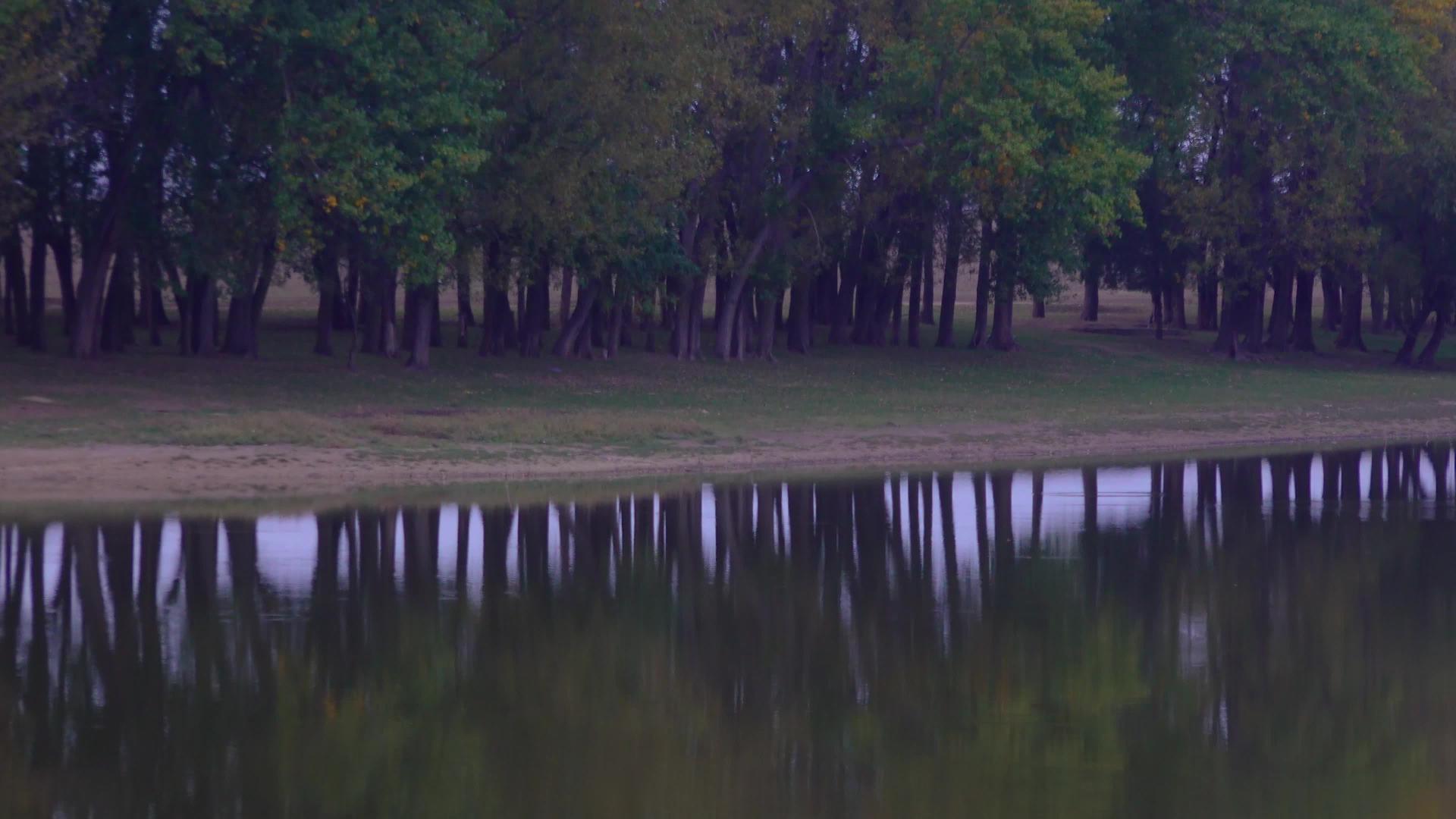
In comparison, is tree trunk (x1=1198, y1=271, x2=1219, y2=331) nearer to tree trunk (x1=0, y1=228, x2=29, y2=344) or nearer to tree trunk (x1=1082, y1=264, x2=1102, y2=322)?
tree trunk (x1=1082, y1=264, x2=1102, y2=322)

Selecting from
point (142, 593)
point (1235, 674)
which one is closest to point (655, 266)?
point (142, 593)

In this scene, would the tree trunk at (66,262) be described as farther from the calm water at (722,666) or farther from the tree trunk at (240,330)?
the calm water at (722,666)

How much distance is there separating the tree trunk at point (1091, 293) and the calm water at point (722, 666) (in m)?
38.5

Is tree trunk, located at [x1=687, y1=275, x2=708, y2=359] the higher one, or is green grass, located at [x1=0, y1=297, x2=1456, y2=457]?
tree trunk, located at [x1=687, y1=275, x2=708, y2=359]

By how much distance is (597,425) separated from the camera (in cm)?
2512

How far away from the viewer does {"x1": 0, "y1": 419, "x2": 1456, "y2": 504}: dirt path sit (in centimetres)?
1917

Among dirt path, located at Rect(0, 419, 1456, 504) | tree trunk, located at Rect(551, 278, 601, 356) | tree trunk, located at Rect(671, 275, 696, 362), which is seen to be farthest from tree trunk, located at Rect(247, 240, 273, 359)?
dirt path, located at Rect(0, 419, 1456, 504)

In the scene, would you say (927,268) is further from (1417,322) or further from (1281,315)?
(1417,322)

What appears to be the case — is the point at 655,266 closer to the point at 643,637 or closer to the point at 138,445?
the point at 138,445

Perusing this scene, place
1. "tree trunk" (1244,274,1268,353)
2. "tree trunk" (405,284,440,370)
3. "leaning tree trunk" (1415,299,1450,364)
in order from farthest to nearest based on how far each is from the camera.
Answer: "tree trunk" (1244,274,1268,353) → "leaning tree trunk" (1415,299,1450,364) → "tree trunk" (405,284,440,370)

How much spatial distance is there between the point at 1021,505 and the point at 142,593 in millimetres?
10481

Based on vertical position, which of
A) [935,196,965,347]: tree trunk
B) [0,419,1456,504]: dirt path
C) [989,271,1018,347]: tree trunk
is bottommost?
[0,419,1456,504]: dirt path

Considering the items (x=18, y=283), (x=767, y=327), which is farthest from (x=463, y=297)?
(x=18, y=283)

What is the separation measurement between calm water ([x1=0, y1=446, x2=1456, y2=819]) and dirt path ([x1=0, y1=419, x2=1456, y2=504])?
7.25 ft
